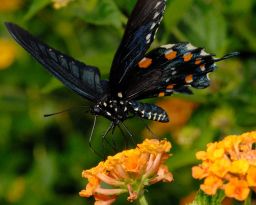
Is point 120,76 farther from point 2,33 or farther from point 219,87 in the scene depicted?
point 2,33

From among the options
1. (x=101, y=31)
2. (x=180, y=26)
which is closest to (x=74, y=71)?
(x=180, y=26)

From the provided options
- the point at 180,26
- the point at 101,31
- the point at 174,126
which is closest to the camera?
the point at 180,26

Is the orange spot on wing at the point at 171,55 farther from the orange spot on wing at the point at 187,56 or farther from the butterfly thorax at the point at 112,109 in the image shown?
the butterfly thorax at the point at 112,109

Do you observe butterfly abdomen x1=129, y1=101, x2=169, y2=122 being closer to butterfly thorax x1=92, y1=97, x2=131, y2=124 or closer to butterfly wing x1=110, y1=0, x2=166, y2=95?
butterfly thorax x1=92, y1=97, x2=131, y2=124

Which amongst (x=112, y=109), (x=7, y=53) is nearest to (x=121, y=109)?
(x=112, y=109)

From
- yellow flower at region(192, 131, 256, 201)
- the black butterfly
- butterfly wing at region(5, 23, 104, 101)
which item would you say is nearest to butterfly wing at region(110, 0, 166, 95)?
the black butterfly

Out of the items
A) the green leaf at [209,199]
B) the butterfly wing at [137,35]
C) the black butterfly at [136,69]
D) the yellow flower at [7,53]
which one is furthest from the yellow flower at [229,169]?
the yellow flower at [7,53]

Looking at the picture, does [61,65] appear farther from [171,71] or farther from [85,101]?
[85,101]
